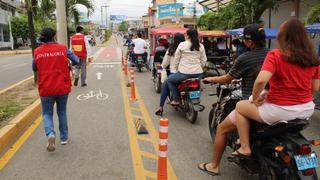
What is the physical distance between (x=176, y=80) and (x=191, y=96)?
50 cm

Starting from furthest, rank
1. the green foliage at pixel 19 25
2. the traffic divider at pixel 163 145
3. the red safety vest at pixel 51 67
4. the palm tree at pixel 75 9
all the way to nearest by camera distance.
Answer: the green foliage at pixel 19 25
the palm tree at pixel 75 9
the red safety vest at pixel 51 67
the traffic divider at pixel 163 145

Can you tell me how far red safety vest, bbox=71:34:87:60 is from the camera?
1270 centimetres

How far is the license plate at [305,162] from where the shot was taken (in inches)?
145

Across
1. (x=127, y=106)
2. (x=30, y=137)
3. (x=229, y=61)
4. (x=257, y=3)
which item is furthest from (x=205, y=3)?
(x=30, y=137)

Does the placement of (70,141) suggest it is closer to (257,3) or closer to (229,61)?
(229,61)

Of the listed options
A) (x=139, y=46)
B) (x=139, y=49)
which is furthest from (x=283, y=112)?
(x=139, y=46)

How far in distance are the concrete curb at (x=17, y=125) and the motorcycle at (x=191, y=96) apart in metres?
3.16

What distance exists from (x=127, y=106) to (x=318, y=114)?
4436mm

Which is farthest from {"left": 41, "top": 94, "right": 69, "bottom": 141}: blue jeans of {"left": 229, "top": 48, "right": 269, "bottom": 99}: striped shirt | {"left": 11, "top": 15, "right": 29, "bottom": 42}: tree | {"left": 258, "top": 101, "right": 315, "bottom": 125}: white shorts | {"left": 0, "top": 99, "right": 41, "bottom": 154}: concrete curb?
{"left": 11, "top": 15, "right": 29, "bottom": 42}: tree

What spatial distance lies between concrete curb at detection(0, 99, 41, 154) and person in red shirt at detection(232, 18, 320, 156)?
4.14 metres

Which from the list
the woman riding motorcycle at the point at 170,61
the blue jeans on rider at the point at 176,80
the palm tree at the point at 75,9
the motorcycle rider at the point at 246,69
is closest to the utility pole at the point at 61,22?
the woman riding motorcycle at the point at 170,61

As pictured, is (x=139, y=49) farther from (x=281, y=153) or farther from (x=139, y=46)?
(x=281, y=153)

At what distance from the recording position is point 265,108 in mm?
4023

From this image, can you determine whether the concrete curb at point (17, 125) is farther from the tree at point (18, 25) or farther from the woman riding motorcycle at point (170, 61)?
the tree at point (18, 25)
